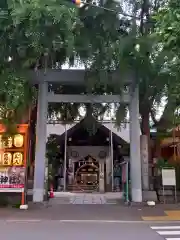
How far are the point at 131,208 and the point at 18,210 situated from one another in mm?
4351

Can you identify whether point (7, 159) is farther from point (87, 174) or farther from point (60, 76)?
point (87, 174)

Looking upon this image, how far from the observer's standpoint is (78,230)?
9.41m

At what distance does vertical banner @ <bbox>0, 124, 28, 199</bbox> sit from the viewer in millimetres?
14211

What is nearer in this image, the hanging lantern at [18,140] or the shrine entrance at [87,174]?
the hanging lantern at [18,140]

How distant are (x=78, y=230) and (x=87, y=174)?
1713cm

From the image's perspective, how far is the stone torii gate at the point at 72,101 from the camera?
49.4 ft

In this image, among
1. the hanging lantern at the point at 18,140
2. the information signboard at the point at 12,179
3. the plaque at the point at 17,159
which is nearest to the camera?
the information signboard at the point at 12,179

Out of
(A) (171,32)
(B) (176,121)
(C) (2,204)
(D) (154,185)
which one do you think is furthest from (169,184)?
(A) (171,32)

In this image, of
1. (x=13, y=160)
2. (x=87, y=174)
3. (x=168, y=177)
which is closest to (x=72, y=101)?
(x=13, y=160)

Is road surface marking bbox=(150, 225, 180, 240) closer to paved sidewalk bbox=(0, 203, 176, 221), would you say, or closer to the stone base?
paved sidewalk bbox=(0, 203, 176, 221)

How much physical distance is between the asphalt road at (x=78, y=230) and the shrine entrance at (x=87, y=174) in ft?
49.2

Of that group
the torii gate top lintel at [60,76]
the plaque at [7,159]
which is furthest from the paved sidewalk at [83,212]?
the torii gate top lintel at [60,76]

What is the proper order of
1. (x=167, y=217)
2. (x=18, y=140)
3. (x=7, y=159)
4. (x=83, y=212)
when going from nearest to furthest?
(x=167, y=217), (x=83, y=212), (x=7, y=159), (x=18, y=140)

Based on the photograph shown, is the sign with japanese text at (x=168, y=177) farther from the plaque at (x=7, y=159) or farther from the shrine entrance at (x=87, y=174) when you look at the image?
the shrine entrance at (x=87, y=174)
